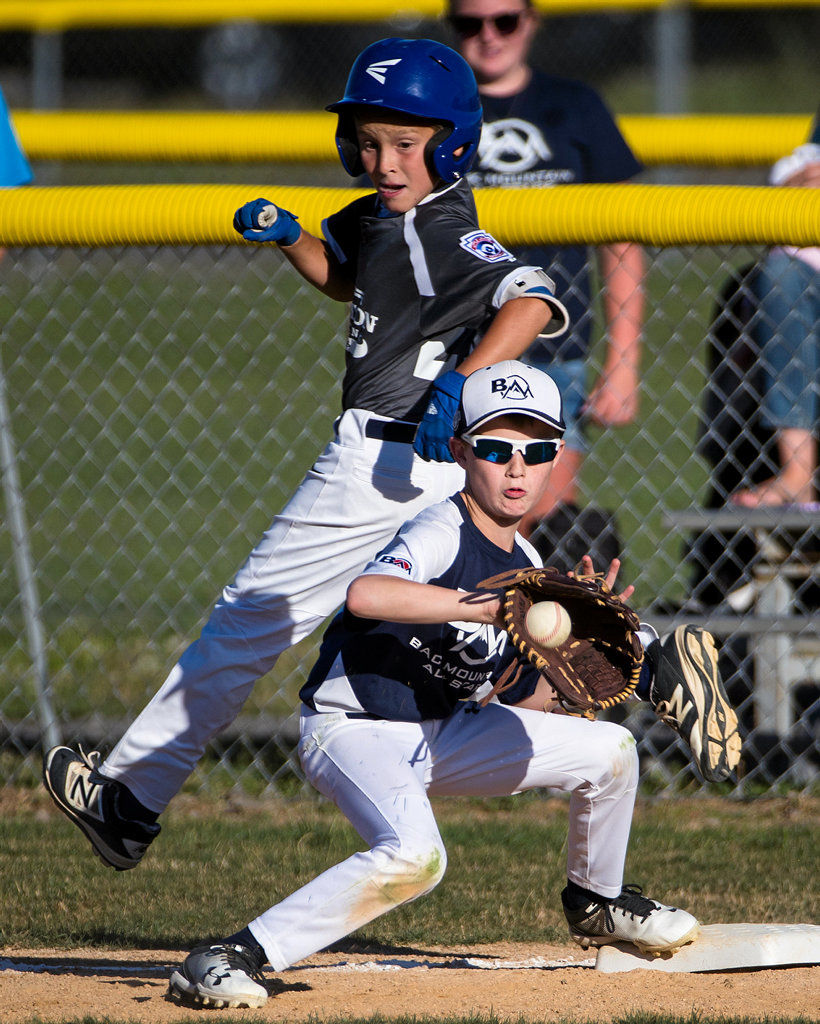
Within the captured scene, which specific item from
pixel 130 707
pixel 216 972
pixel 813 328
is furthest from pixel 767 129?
pixel 216 972

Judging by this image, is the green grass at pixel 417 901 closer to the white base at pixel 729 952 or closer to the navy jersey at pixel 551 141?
the white base at pixel 729 952

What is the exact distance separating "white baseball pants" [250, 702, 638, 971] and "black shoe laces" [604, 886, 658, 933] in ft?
0.08

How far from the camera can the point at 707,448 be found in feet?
18.2

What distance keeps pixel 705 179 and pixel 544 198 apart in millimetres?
8581

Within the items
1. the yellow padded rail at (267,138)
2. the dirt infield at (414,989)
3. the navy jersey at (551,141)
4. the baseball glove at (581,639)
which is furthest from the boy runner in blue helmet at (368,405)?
the yellow padded rail at (267,138)

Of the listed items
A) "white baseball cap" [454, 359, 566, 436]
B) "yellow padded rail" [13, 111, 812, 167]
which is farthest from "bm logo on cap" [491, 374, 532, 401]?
"yellow padded rail" [13, 111, 812, 167]

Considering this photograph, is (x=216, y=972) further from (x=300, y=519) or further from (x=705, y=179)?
(x=705, y=179)

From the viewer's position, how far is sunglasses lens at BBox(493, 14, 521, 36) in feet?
16.7

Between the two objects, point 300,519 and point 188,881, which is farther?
point 188,881

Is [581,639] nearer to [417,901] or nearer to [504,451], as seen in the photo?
[504,451]

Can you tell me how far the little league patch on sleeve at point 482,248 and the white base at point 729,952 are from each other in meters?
1.68

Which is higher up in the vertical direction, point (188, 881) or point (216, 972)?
point (216, 972)

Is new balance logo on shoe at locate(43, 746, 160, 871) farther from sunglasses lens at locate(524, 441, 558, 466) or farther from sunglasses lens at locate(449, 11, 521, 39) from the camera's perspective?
sunglasses lens at locate(449, 11, 521, 39)

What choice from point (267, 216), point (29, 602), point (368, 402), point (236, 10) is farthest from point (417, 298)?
point (236, 10)
